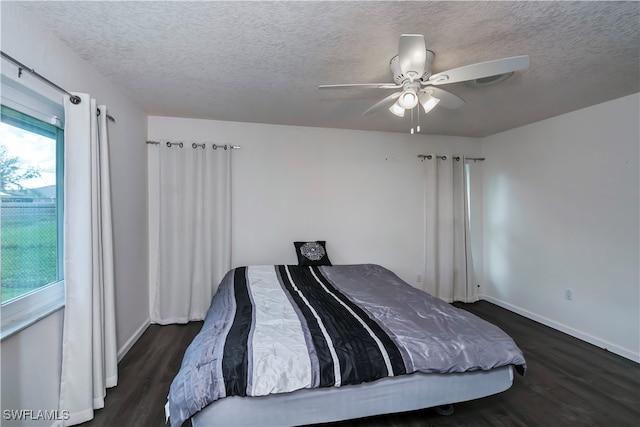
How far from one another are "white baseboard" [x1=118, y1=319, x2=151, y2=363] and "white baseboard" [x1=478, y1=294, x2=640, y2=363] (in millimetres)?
4422

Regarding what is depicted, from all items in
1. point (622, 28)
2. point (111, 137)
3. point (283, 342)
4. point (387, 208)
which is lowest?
point (283, 342)

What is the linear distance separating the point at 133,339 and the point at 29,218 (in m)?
1.58

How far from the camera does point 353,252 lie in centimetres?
373

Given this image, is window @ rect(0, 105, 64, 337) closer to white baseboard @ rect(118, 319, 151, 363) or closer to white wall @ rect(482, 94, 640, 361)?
white baseboard @ rect(118, 319, 151, 363)

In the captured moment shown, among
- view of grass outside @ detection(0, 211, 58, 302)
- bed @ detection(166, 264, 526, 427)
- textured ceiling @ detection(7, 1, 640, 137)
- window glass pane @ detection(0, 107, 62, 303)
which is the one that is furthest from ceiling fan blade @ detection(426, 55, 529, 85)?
view of grass outside @ detection(0, 211, 58, 302)

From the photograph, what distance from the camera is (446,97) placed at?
6.04ft

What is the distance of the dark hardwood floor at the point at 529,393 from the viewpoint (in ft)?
5.69

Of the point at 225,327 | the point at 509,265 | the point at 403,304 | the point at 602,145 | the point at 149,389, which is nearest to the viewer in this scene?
the point at 225,327

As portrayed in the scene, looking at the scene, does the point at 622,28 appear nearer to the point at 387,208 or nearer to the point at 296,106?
the point at 296,106

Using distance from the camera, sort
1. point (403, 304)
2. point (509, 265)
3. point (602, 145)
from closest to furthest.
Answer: point (403, 304)
point (602, 145)
point (509, 265)

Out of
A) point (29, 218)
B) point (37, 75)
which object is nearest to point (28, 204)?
point (29, 218)

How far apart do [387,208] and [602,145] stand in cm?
225

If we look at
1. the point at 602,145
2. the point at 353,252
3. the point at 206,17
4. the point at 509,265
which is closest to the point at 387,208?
the point at 353,252

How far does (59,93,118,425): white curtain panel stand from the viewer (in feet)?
5.52
